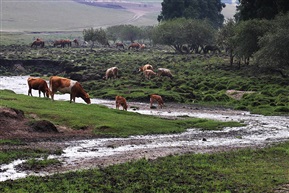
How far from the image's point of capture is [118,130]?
29219 mm

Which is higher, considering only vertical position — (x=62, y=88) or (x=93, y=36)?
(x=93, y=36)

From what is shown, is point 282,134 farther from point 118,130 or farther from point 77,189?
point 77,189

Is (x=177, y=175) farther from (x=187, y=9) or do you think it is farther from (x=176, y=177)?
(x=187, y=9)

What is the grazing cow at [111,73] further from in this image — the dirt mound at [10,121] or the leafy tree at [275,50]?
the dirt mound at [10,121]

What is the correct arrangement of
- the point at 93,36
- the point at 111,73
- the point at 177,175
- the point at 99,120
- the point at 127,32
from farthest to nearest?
the point at 127,32 < the point at 93,36 < the point at 111,73 < the point at 99,120 < the point at 177,175

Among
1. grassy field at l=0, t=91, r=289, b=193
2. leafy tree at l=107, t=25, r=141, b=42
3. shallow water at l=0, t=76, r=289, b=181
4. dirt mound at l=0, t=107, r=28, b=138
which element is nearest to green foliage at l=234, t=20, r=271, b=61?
shallow water at l=0, t=76, r=289, b=181

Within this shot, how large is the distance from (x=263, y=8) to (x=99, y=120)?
160 ft

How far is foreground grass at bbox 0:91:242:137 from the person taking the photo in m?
29.2

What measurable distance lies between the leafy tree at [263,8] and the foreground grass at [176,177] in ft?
169

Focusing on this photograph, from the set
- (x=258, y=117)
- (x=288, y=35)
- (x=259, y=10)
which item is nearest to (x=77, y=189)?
(x=258, y=117)

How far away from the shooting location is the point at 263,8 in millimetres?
73125

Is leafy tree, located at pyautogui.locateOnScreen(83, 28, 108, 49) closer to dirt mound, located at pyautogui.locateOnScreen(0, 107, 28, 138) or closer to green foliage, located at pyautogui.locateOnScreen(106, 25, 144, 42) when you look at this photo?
green foliage, located at pyautogui.locateOnScreen(106, 25, 144, 42)

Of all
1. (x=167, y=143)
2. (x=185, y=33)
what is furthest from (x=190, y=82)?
(x=185, y=33)

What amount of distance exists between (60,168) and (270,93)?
34507 mm
